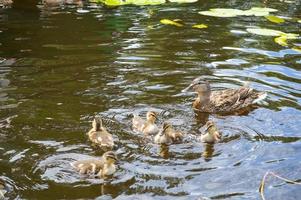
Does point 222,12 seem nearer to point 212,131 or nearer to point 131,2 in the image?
point 131,2

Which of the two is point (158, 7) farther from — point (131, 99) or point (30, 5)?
point (131, 99)

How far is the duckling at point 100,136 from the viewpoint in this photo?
663 cm

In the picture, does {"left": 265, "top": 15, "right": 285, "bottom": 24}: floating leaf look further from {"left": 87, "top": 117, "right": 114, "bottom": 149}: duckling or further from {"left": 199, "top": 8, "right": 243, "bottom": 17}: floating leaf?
{"left": 87, "top": 117, "right": 114, "bottom": 149}: duckling

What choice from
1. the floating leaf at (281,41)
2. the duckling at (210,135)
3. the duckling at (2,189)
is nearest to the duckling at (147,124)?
the duckling at (210,135)

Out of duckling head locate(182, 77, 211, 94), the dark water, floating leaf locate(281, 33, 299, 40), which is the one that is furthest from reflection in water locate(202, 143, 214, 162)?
floating leaf locate(281, 33, 299, 40)

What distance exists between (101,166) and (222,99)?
2963 mm

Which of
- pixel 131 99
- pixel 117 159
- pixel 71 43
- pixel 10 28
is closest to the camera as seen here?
pixel 117 159

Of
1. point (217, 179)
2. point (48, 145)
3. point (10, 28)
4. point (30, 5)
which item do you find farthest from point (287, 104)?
point (30, 5)

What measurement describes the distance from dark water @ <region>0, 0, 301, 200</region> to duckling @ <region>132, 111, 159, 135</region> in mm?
111

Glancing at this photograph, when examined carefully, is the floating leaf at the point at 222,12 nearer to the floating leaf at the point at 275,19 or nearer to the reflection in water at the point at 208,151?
the floating leaf at the point at 275,19

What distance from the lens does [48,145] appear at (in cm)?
676

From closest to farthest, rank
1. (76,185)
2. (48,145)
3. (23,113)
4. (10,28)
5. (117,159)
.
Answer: (76,185), (117,159), (48,145), (23,113), (10,28)

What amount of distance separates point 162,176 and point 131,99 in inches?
96.6

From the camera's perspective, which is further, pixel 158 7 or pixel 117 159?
pixel 158 7
